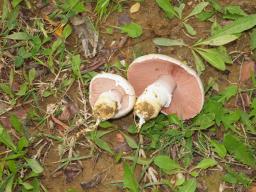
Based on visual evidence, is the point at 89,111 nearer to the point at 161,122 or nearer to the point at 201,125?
the point at 161,122

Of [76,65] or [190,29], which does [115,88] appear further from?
[190,29]

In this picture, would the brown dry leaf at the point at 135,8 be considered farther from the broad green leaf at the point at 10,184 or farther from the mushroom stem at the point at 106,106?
the broad green leaf at the point at 10,184

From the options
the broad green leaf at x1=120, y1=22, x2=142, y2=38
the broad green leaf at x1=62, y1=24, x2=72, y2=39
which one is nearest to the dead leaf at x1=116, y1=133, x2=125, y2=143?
the broad green leaf at x1=120, y1=22, x2=142, y2=38

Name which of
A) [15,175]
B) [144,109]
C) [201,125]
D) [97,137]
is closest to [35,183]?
[15,175]

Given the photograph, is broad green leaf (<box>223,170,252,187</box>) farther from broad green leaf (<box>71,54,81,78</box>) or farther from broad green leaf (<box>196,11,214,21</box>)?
broad green leaf (<box>71,54,81,78</box>)

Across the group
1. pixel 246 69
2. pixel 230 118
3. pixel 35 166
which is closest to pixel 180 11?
pixel 246 69
